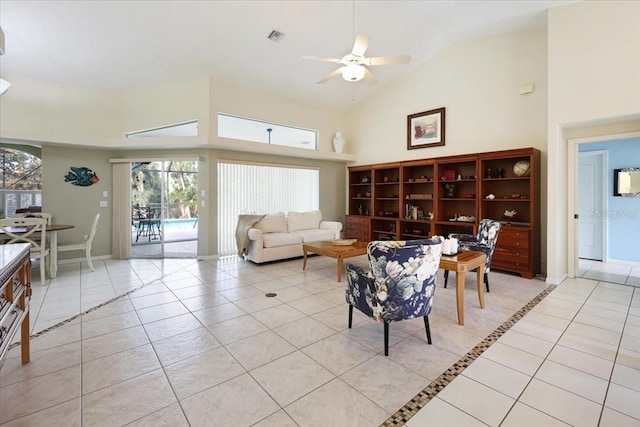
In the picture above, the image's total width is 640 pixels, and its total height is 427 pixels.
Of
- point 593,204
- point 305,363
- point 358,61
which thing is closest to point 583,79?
point 593,204

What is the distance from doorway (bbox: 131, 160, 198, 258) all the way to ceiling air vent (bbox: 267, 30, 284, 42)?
3.12 m

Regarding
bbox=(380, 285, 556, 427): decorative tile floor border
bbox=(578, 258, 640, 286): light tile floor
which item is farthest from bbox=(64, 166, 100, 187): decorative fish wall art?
bbox=(578, 258, 640, 286): light tile floor

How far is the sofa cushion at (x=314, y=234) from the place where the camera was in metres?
6.05

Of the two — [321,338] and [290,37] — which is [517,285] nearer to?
[321,338]

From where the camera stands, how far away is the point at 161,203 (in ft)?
20.6

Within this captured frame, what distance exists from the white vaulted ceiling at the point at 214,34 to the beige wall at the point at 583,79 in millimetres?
502

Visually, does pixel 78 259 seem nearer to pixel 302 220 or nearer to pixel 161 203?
A: pixel 161 203

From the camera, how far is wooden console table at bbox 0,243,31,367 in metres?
1.57

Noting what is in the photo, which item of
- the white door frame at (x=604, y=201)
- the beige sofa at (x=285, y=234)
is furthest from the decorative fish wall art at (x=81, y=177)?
the white door frame at (x=604, y=201)

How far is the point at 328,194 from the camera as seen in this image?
25.7ft

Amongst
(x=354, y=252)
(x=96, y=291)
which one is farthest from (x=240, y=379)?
(x=96, y=291)

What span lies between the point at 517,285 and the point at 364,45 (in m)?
3.93

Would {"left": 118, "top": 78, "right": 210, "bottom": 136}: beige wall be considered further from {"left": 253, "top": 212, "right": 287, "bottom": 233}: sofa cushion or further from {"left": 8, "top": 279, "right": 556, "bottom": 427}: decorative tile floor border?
{"left": 8, "top": 279, "right": 556, "bottom": 427}: decorative tile floor border

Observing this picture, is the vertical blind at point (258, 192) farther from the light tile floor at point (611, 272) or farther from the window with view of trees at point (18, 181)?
the light tile floor at point (611, 272)
